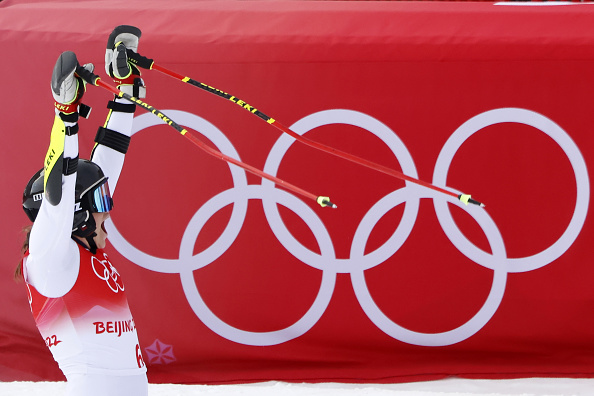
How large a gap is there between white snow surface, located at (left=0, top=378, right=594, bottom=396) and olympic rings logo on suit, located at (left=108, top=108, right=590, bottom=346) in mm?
229

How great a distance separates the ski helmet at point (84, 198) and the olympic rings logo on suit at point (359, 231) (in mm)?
1485

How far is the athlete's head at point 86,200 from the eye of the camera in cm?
224

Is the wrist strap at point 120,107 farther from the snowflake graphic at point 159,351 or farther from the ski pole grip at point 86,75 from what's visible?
the snowflake graphic at point 159,351

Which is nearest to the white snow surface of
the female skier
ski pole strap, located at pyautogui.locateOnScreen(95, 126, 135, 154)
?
the female skier

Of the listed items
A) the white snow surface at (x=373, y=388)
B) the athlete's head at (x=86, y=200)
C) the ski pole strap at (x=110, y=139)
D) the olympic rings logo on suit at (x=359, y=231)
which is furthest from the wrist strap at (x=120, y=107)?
the white snow surface at (x=373, y=388)

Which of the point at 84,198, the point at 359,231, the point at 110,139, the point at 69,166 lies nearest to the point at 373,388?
the point at 359,231

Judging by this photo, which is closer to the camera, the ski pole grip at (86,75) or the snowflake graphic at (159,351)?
the ski pole grip at (86,75)

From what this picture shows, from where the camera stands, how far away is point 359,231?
3.78 meters

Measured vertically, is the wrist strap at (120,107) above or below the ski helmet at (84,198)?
above

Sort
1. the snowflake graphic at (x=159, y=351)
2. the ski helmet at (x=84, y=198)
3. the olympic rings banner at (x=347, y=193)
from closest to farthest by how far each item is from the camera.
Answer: the ski helmet at (x=84, y=198) → the olympic rings banner at (x=347, y=193) → the snowflake graphic at (x=159, y=351)

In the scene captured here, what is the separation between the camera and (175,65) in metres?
3.76

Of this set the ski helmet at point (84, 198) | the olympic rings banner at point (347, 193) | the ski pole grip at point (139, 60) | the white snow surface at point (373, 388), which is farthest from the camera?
the olympic rings banner at point (347, 193)

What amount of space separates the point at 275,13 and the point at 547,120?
1.47 metres

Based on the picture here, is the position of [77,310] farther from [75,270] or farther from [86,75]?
[86,75]
